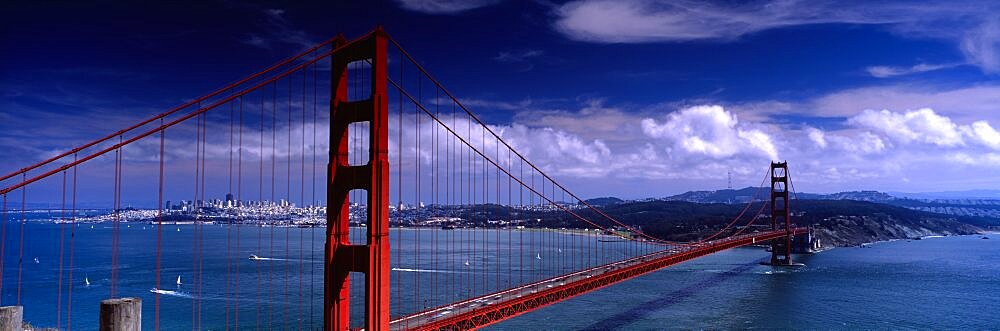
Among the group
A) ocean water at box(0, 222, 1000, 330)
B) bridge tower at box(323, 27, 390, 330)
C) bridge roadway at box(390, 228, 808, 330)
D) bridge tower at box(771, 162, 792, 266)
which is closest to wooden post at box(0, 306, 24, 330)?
bridge tower at box(323, 27, 390, 330)

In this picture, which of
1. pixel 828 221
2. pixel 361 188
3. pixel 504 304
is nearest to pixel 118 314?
pixel 361 188

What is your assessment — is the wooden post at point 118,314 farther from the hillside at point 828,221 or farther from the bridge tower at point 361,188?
the hillside at point 828,221

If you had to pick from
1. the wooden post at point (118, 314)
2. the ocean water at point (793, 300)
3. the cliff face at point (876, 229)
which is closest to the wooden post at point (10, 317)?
the wooden post at point (118, 314)

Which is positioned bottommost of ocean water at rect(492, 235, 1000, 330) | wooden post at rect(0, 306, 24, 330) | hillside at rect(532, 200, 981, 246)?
ocean water at rect(492, 235, 1000, 330)

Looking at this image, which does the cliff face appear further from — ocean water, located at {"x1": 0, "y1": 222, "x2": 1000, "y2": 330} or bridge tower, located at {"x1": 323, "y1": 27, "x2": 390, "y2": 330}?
bridge tower, located at {"x1": 323, "y1": 27, "x2": 390, "y2": 330}

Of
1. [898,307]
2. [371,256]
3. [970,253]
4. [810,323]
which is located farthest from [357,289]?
[970,253]

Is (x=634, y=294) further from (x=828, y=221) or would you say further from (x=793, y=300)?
(x=828, y=221)

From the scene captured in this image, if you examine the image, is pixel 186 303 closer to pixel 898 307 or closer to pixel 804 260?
pixel 898 307
